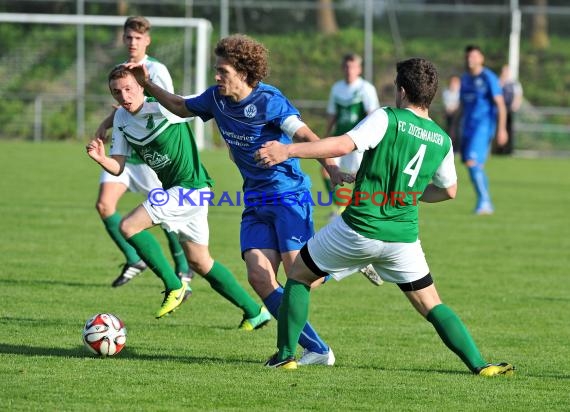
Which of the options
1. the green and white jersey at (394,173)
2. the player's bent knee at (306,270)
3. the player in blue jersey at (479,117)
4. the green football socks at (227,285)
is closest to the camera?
the green and white jersey at (394,173)

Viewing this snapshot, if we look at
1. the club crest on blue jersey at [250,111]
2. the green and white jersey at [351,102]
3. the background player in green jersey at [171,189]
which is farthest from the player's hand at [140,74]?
the green and white jersey at [351,102]

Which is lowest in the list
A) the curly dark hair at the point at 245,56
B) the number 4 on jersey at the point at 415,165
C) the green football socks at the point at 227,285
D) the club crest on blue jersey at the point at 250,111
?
the green football socks at the point at 227,285

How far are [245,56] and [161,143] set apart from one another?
1.54 metres

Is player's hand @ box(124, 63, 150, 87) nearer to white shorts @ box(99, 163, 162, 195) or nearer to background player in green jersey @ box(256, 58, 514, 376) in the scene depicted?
background player in green jersey @ box(256, 58, 514, 376)

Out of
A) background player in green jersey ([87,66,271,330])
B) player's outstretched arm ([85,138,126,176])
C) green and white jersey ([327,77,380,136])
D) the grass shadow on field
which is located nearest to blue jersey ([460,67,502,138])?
green and white jersey ([327,77,380,136])

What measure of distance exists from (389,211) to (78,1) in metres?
26.4

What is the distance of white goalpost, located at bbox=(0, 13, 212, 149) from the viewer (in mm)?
26828

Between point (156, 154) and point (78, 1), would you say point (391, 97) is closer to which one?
point (78, 1)

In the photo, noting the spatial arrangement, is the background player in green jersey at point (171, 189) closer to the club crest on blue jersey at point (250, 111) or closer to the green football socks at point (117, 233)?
the club crest on blue jersey at point (250, 111)

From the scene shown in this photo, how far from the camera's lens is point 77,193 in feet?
56.2

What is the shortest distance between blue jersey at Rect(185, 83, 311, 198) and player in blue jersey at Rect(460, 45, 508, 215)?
9.46 metres

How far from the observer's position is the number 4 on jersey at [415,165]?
18.5 ft

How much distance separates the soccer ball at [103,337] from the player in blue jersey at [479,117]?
32.4 feet

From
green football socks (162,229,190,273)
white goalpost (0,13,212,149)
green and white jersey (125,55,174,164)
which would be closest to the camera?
green and white jersey (125,55,174,164)
